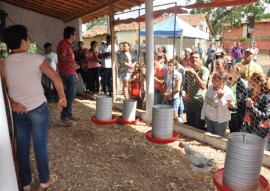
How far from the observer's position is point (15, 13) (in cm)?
855

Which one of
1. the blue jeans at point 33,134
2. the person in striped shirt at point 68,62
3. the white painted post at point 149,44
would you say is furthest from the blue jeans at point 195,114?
the blue jeans at point 33,134

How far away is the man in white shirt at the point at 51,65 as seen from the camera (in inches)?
278

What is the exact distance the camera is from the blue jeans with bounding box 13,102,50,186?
2.62 m

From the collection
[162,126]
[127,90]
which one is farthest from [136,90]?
[162,126]

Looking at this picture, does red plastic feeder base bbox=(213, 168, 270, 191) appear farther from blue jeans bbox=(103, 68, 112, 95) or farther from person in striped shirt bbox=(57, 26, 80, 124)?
blue jeans bbox=(103, 68, 112, 95)

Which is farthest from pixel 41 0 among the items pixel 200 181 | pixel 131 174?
pixel 200 181

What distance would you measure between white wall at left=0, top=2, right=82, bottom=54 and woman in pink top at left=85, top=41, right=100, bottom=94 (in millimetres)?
1039

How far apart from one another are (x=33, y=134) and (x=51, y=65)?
4596mm

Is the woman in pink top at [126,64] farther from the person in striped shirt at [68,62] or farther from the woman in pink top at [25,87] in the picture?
the woman in pink top at [25,87]

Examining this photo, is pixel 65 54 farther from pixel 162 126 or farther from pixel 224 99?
pixel 224 99

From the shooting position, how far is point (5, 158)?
4.50 ft

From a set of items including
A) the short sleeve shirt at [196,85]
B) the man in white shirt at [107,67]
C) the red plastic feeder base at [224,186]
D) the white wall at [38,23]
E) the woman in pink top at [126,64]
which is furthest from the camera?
the white wall at [38,23]

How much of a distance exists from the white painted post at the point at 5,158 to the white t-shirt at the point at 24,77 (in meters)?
1.22

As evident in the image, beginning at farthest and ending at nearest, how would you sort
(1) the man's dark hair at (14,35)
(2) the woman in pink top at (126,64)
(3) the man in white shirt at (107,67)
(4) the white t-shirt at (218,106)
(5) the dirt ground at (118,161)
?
(3) the man in white shirt at (107,67)
(2) the woman in pink top at (126,64)
(4) the white t-shirt at (218,106)
(5) the dirt ground at (118,161)
(1) the man's dark hair at (14,35)
